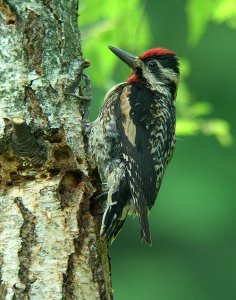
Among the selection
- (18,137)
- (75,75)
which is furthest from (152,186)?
(18,137)

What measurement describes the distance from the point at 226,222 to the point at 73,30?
392 inches

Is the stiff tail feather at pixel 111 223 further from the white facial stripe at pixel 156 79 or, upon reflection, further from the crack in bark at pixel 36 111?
the white facial stripe at pixel 156 79

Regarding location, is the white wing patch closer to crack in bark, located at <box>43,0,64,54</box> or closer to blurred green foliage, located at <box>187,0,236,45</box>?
blurred green foliage, located at <box>187,0,236,45</box>

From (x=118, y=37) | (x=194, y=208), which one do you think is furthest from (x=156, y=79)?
(x=194, y=208)

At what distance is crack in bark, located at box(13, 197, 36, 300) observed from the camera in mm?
4012

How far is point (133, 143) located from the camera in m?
5.20

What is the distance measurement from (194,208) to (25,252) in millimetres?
9921

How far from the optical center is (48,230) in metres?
4.17

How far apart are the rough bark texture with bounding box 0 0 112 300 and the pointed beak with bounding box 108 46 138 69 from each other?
853 mm

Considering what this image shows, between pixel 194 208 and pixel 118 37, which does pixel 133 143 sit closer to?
pixel 118 37

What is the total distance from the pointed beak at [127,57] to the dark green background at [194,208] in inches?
294

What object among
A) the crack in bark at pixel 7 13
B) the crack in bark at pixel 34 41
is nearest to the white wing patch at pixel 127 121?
the crack in bark at pixel 34 41

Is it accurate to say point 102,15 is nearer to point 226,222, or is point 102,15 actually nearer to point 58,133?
point 58,133

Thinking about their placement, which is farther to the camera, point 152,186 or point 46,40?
point 152,186
